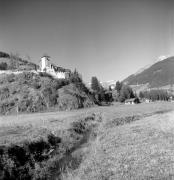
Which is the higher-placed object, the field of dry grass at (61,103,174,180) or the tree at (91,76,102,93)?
the tree at (91,76,102,93)

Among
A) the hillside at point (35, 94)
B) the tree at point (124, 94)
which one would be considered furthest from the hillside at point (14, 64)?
the tree at point (124, 94)

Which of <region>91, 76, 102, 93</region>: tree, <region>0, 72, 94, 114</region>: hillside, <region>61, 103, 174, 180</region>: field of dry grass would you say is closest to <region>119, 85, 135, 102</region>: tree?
<region>91, 76, 102, 93</region>: tree

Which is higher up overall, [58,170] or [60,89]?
[60,89]

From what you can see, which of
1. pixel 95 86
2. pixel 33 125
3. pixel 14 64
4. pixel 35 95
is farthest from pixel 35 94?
pixel 14 64

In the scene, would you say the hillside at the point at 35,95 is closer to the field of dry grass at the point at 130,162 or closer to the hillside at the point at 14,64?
the hillside at the point at 14,64

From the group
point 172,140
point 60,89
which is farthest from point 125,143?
point 60,89

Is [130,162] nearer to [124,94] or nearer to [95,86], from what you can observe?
[95,86]

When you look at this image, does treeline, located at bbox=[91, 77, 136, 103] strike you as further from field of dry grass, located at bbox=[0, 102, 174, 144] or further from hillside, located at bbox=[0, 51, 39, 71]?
field of dry grass, located at bbox=[0, 102, 174, 144]

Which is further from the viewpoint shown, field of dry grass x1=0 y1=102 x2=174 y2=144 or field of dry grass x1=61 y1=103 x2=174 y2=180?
field of dry grass x1=0 y1=102 x2=174 y2=144

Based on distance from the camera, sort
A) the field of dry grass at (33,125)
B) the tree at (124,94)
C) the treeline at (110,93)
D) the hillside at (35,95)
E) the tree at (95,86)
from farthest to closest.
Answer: the tree at (124,94), the tree at (95,86), the treeline at (110,93), the hillside at (35,95), the field of dry grass at (33,125)

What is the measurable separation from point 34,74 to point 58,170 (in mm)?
102308

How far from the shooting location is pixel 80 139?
28.6 m

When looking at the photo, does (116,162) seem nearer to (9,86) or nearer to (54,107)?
(54,107)

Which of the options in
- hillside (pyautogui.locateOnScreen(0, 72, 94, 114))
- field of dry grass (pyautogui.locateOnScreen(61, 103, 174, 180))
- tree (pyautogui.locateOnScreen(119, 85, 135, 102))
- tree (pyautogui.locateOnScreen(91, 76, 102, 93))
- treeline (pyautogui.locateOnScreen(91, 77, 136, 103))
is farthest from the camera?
tree (pyautogui.locateOnScreen(119, 85, 135, 102))
